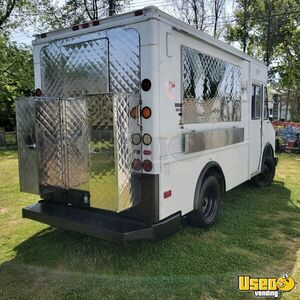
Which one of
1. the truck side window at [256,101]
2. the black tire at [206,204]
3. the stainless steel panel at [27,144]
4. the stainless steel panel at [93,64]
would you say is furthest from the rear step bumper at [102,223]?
the truck side window at [256,101]

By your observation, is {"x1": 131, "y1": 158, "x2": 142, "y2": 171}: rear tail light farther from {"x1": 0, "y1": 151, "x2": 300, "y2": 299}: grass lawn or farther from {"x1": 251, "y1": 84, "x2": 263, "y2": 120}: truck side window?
{"x1": 251, "y1": 84, "x2": 263, "y2": 120}: truck side window

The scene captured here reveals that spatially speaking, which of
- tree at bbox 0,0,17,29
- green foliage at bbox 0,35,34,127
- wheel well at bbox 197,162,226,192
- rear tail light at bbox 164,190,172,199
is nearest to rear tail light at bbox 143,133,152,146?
rear tail light at bbox 164,190,172,199

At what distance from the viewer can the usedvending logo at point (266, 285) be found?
3379 mm

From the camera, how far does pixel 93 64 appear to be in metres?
4.07

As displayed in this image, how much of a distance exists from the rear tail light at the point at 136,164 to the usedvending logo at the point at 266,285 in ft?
5.29

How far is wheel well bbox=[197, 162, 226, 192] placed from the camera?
4.62 meters

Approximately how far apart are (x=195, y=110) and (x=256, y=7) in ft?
63.1

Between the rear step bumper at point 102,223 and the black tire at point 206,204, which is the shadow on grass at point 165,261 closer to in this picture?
the black tire at point 206,204

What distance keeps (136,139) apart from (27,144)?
1351 millimetres

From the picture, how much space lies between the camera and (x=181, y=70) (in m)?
4.03

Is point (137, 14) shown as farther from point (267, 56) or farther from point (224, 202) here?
point (267, 56)

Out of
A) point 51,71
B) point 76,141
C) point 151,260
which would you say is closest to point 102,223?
point 151,260

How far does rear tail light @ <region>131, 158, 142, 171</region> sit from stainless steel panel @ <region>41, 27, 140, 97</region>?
77cm

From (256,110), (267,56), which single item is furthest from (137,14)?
(267,56)
